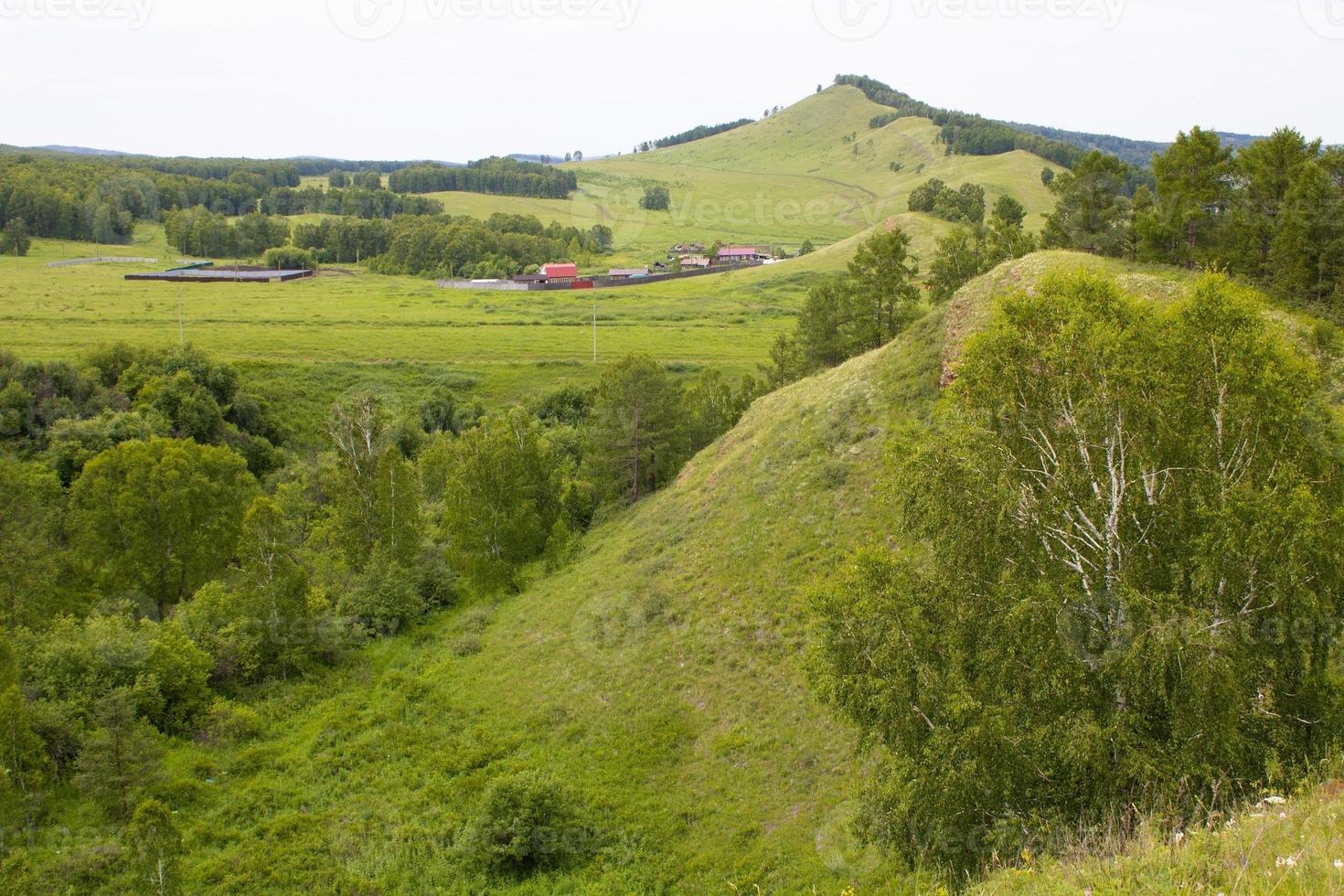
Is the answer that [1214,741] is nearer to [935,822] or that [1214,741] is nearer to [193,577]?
[935,822]

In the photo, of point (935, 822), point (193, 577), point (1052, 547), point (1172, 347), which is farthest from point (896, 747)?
point (193, 577)

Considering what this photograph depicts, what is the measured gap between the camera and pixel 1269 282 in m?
33.0

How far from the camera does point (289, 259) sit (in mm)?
140750

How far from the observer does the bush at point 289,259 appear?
140 m

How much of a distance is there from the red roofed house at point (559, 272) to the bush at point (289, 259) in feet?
137

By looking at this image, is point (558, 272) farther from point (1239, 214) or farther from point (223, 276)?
point (1239, 214)

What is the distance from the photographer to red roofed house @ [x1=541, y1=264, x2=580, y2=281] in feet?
433

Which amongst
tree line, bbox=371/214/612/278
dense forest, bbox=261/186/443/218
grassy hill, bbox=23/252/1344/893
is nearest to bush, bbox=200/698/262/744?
grassy hill, bbox=23/252/1344/893

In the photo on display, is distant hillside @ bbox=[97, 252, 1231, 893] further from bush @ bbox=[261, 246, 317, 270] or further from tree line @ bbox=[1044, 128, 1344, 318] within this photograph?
bush @ bbox=[261, 246, 317, 270]

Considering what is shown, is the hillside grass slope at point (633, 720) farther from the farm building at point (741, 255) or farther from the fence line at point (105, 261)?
the fence line at point (105, 261)

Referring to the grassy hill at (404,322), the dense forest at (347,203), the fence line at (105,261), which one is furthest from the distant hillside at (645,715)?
the dense forest at (347,203)

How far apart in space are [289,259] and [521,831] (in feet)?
464

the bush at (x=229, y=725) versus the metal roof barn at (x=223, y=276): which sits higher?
the metal roof barn at (x=223, y=276)

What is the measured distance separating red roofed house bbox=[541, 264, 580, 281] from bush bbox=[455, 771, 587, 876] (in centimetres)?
11717
